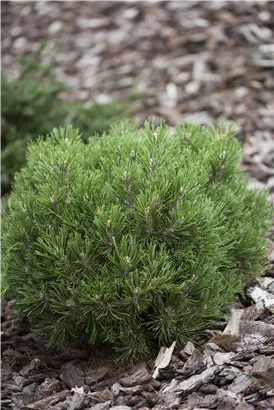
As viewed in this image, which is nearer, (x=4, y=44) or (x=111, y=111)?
(x=111, y=111)

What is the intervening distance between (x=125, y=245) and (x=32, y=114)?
2.61 metres

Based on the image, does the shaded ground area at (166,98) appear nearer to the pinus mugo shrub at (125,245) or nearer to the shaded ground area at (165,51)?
the shaded ground area at (165,51)

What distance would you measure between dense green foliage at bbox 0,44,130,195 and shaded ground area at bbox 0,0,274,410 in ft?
1.58

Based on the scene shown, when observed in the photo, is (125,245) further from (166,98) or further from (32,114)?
(166,98)

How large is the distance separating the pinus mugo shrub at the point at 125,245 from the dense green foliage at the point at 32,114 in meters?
1.83

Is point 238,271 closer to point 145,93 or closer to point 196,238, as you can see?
point 196,238

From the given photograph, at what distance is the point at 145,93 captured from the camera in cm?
567

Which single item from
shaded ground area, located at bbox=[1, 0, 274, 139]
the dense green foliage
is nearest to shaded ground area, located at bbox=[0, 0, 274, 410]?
shaded ground area, located at bbox=[1, 0, 274, 139]

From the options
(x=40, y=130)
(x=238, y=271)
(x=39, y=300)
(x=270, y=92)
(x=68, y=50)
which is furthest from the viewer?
(x=68, y=50)

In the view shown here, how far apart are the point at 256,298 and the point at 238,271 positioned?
20 cm

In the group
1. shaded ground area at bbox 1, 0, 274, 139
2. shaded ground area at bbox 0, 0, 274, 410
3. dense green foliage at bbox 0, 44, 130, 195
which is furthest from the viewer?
shaded ground area at bbox 1, 0, 274, 139

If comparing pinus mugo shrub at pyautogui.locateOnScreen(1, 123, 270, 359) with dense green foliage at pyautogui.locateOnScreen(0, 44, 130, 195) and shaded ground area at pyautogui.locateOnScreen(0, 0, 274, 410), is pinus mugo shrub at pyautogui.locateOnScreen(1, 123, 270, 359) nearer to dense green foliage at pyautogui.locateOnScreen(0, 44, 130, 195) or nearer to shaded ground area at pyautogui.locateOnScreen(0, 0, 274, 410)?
shaded ground area at pyautogui.locateOnScreen(0, 0, 274, 410)

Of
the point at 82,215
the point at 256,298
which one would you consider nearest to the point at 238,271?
the point at 256,298

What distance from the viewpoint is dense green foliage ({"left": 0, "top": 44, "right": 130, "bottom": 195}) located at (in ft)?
15.1
